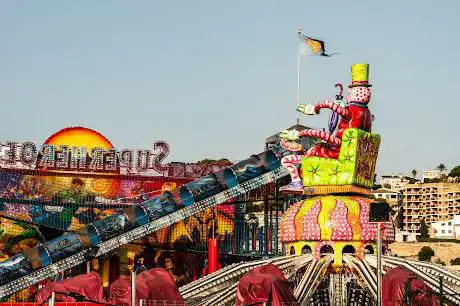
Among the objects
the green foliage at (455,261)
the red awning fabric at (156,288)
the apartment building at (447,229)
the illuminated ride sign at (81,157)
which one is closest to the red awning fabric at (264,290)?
the red awning fabric at (156,288)

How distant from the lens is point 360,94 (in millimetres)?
55500

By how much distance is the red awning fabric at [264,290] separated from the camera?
4622cm

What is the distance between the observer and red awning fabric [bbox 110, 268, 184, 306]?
47.3 meters

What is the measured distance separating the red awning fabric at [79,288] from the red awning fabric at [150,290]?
74 cm

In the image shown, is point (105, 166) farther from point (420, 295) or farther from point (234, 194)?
point (420, 295)

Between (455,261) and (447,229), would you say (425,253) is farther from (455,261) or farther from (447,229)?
(447,229)

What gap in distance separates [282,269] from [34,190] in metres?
32.9

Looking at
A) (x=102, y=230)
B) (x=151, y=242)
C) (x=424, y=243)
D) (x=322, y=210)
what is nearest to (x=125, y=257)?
(x=151, y=242)

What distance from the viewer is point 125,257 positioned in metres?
80.4

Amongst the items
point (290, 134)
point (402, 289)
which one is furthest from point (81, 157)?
point (402, 289)

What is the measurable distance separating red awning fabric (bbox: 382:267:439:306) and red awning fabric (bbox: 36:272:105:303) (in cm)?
1172

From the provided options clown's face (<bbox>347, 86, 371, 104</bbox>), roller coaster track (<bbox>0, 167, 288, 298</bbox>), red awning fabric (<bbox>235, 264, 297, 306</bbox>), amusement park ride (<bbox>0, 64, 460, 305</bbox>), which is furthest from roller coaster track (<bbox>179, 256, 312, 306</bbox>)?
roller coaster track (<bbox>0, 167, 288, 298</bbox>)

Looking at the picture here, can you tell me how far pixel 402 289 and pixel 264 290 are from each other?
5.51 m

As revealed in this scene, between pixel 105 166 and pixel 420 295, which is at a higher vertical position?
pixel 105 166
